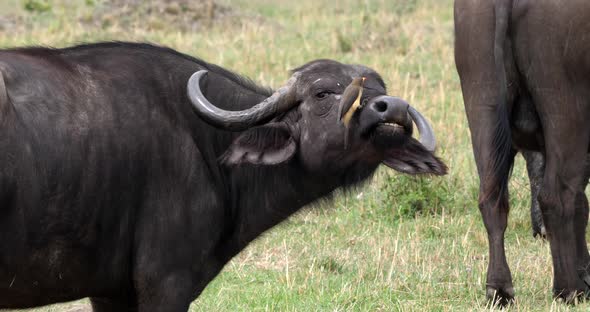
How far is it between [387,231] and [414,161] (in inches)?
109

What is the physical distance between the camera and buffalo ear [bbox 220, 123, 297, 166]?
17.4ft

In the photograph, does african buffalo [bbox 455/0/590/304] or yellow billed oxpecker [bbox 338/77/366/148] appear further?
african buffalo [bbox 455/0/590/304]

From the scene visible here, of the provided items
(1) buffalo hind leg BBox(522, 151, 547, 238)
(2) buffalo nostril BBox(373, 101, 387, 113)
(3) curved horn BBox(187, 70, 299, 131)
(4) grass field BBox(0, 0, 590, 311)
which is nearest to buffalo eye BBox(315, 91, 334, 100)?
(3) curved horn BBox(187, 70, 299, 131)

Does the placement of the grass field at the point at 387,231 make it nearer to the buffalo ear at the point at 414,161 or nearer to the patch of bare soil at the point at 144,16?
the buffalo ear at the point at 414,161

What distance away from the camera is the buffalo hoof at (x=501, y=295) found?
647 cm

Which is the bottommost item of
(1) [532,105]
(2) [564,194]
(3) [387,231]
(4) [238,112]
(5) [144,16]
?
(5) [144,16]

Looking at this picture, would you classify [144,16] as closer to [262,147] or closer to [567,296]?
[567,296]

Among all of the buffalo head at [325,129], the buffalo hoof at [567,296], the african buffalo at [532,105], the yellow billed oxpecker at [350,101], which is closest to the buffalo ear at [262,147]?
the buffalo head at [325,129]

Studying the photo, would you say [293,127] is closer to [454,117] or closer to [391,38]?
[454,117]

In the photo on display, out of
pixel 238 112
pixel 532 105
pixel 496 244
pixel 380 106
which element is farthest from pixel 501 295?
pixel 238 112

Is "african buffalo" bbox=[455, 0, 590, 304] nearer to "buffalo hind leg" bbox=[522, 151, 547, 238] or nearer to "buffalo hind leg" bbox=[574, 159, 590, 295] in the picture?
"buffalo hind leg" bbox=[574, 159, 590, 295]

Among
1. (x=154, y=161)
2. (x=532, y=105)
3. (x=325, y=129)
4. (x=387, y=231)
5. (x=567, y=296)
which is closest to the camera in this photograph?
(x=154, y=161)

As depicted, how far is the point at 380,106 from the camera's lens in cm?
517

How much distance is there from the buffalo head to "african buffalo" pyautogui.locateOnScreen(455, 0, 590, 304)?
1.34 metres
